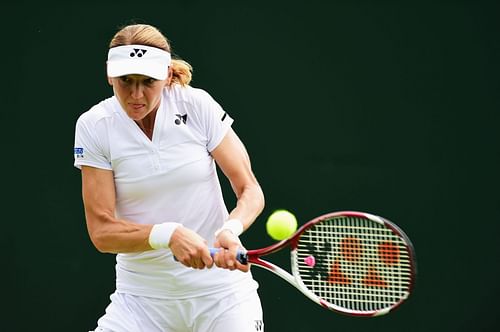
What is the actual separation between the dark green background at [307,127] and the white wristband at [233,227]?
1.77 metres

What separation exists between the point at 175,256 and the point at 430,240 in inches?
83.7

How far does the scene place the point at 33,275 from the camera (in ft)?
17.5

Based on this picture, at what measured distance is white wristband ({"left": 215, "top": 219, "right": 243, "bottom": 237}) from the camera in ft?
10.7

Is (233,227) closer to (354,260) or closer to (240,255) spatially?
(240,255)

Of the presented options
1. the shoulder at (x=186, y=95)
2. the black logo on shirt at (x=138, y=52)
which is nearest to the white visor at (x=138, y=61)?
the black logo on shirt at (x=138, y=52)

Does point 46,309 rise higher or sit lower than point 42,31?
lower

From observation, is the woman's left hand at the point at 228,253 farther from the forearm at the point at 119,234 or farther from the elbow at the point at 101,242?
the elbow at the point at 101,242

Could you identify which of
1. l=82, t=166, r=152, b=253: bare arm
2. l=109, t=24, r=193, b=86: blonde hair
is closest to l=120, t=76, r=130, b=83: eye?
l=109, t=24, r=193, b=86: blonde hair

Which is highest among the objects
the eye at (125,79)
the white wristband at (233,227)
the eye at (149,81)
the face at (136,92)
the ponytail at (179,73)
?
the ponytail at (179,73)

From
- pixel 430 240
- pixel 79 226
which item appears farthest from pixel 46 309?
pixel 430 240

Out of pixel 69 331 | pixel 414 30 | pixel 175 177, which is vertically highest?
pixel 414 30

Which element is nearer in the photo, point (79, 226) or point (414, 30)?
point (414, 30)

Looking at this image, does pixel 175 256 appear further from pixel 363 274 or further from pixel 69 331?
pixel 69 331

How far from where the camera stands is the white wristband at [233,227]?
327 centimetres
